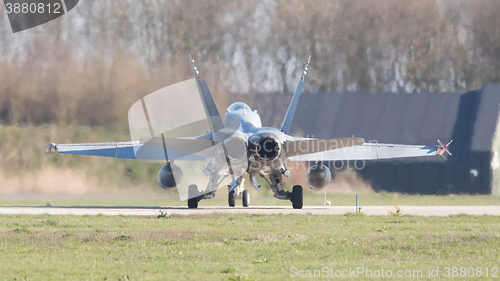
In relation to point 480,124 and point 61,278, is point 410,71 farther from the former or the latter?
point 61,278

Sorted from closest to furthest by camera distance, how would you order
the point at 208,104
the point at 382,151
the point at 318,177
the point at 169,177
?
the point at 208,104 → the point at 169,177 → the point at 318,177 → the point at 382,151

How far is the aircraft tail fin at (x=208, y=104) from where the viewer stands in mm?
29125

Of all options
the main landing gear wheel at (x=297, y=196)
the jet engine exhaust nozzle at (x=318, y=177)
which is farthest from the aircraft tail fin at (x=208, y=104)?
the jet engine exhaust nozzle at (x=318, y=177)

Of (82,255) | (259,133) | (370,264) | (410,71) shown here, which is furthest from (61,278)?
(410,71)

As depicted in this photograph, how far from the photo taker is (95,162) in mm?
35438

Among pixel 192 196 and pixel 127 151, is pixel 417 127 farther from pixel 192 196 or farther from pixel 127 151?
pixel 127 151

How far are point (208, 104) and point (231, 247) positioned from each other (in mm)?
14325

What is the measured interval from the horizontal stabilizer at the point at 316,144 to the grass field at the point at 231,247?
3220 mm

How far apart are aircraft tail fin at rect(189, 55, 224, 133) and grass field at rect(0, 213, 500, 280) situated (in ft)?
23.7

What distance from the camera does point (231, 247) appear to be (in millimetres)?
15742

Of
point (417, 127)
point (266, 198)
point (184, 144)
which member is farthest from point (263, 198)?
point (184, 144)

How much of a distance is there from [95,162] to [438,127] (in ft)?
76.0

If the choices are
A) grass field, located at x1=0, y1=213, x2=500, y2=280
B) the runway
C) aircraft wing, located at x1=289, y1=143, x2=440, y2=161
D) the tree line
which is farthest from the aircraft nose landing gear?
grass field, located at x1=0, y1=213, x2=500, y2=280

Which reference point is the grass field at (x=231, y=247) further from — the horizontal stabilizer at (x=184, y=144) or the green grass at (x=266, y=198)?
the green grass at (x=266, y=198)
